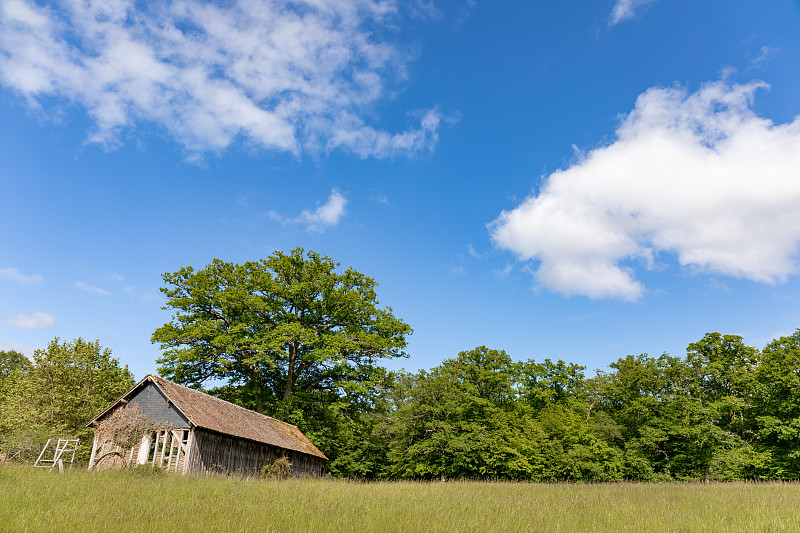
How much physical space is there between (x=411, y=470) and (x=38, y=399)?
100 ft

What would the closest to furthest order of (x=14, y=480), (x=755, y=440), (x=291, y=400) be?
(x=14, y=480)
(x=291, y=400)
(x=755, y=440)

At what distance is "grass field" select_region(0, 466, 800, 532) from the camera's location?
8219 mm

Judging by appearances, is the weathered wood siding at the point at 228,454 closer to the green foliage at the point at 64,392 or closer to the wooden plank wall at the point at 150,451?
the wooden plank wall at the point at 150,451

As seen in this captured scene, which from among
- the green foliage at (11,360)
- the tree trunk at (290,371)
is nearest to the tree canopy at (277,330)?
the tree trunk at (290,371)

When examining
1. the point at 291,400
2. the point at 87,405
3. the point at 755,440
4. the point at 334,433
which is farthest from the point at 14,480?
the point at 755,440

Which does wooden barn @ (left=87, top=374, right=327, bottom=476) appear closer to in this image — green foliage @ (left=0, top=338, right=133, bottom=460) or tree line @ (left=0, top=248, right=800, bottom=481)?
tree line @ (left=0, top=248, right=800, bottom=481)

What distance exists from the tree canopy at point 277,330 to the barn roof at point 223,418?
15.8 feet

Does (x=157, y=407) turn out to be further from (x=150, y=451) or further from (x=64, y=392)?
(x=64, y=392)

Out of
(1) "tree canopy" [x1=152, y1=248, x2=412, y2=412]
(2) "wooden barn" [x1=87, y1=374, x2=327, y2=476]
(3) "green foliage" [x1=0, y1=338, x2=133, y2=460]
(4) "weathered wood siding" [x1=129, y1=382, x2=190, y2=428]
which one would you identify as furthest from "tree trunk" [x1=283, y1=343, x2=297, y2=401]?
(3) "green foliage" [x1=0, y1=338, x2=133, y2=460]

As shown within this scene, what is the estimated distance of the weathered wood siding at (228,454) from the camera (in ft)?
76.9

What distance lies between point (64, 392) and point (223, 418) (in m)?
21.2

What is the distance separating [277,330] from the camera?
34.1 m

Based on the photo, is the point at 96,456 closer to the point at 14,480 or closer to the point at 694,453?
the point at 14,480

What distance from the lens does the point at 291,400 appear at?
119ft
